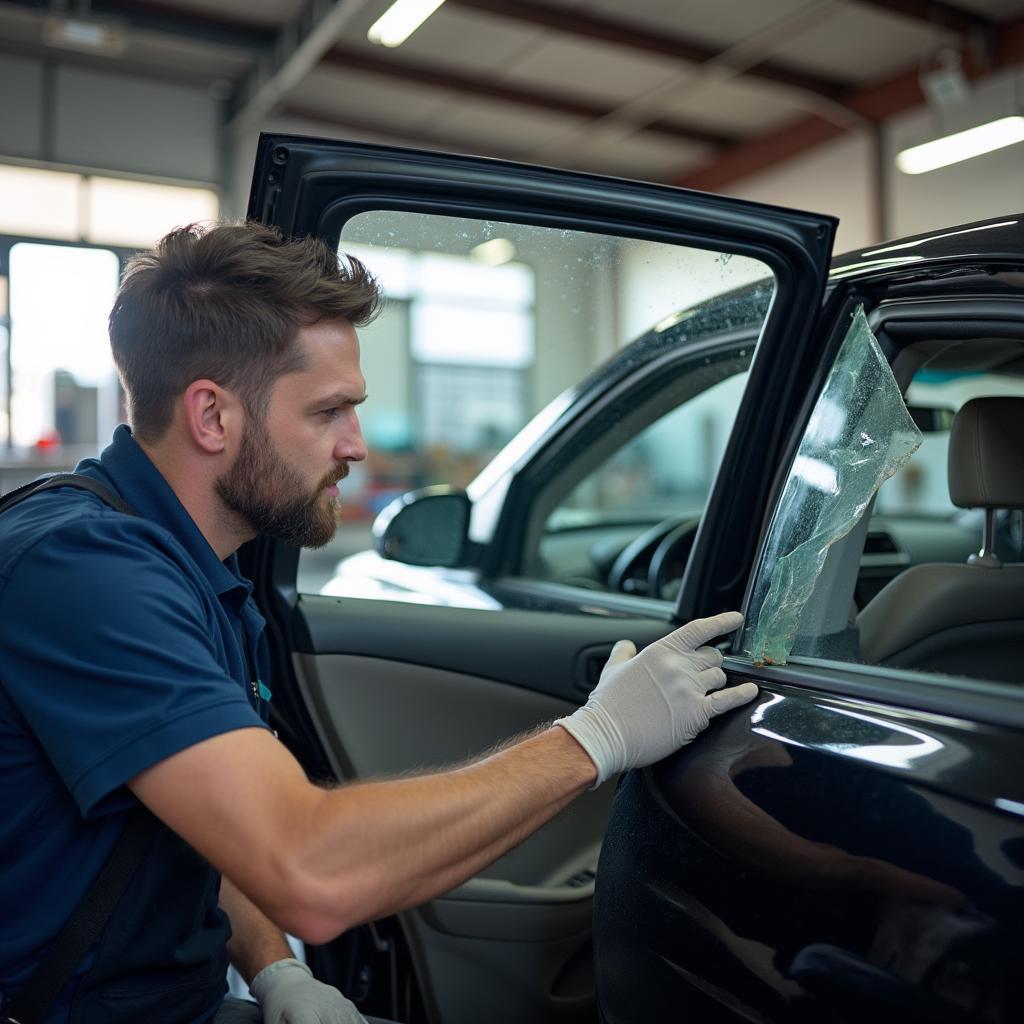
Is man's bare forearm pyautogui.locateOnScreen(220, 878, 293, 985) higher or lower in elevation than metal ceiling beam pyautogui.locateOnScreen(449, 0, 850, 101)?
lower

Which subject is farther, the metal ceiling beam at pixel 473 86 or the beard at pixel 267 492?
the metal ceiling beam at pixel 473 86

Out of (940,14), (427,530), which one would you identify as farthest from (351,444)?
(940,14)

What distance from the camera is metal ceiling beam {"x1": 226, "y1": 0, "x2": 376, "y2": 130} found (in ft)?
25.0

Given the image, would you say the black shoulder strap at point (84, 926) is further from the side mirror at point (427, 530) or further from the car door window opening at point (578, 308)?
the side mirror at point (427, 530)

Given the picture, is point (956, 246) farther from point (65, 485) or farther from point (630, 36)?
point (630, 36)

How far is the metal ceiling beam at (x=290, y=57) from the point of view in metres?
7.61

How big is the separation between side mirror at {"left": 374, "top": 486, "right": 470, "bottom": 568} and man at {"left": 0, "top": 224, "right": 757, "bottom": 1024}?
2.76 ft

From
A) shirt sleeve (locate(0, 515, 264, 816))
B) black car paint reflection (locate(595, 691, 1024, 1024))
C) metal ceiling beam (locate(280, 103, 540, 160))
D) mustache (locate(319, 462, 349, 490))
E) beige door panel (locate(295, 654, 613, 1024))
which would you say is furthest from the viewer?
metal ceiling beam (locate(280, 103, 540, 160))

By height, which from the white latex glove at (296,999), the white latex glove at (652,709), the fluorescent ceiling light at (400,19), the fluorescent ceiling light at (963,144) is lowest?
the white latex glove at (296,999)

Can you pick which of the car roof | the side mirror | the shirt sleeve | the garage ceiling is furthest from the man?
the garage ceiling

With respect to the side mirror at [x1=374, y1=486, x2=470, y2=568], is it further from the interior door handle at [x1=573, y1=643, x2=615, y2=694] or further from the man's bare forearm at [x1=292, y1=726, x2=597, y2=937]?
the man's bare forearm at [x1=292, y1=726, x2=597, y2=937]

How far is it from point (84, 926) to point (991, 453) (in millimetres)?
1246

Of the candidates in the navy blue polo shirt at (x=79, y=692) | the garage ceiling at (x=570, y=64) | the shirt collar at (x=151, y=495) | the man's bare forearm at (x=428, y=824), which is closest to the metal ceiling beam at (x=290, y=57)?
the garage ceiling at (x=570, y=64)

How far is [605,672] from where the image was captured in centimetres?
141
